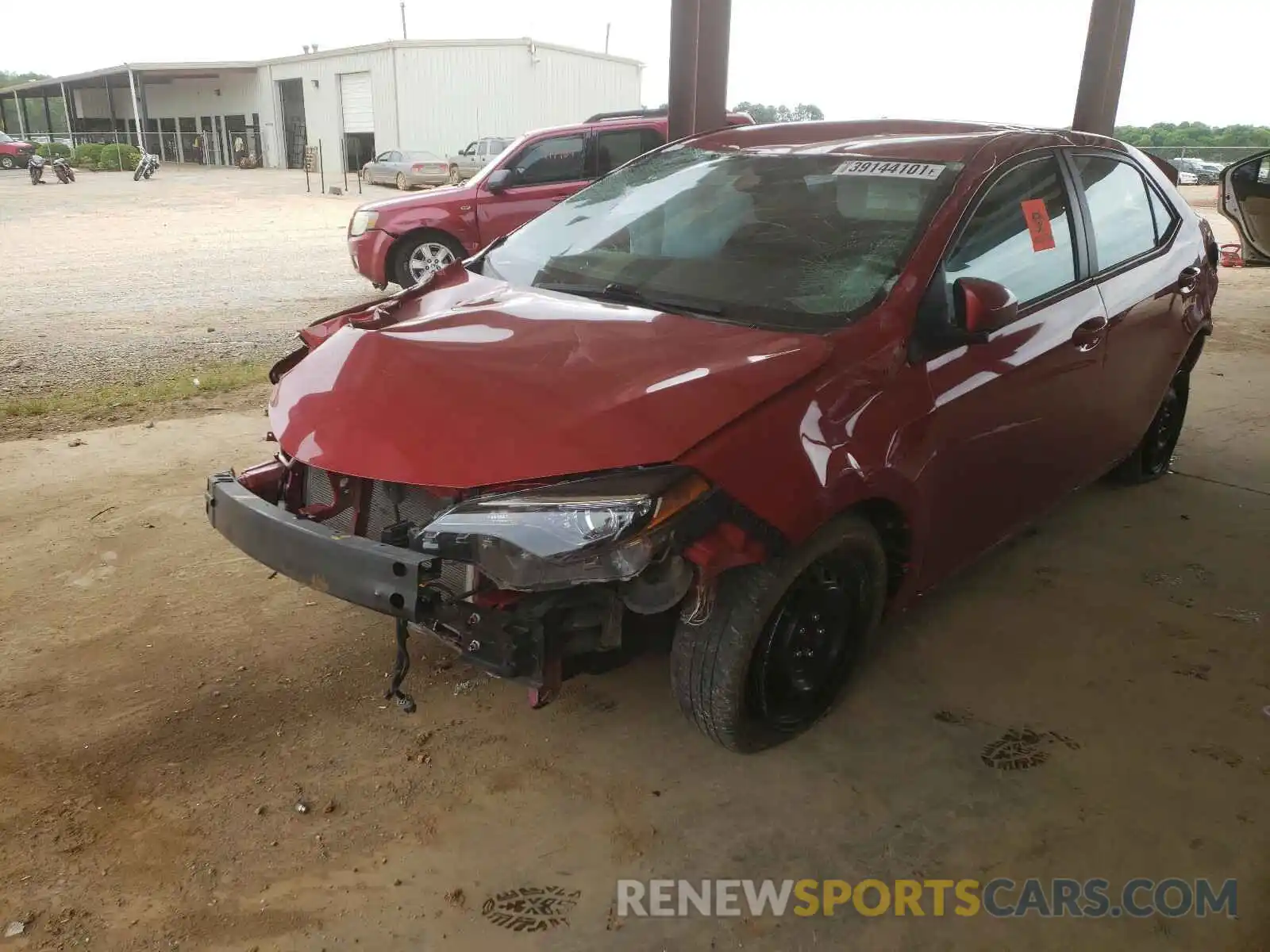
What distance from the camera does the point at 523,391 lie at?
7.25ft

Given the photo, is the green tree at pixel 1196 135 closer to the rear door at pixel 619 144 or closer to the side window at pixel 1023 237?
the rear door at pixel 619 144

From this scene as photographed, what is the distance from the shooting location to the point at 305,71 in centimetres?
3403

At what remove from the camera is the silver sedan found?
76.9 feet

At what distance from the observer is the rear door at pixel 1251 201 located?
7.80 m

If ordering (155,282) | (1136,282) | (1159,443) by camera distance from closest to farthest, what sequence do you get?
(1136,282) → (1159,443) → (155,282)

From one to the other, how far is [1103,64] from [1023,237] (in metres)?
5.86

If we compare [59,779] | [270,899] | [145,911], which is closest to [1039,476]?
[270,899]

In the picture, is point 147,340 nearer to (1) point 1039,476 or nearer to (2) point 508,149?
(2) point 508,149

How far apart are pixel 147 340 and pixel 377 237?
2.21m

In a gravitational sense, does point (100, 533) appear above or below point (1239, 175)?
below

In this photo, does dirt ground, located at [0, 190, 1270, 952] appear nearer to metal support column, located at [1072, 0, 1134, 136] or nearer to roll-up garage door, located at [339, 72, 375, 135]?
metal support column, located at [1072, 0, 1134, 136]

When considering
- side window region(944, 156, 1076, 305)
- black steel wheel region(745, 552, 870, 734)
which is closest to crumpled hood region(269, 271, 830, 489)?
black steel wheel region(745, 552, 870, 734)

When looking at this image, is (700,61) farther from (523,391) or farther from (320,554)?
(320,554)

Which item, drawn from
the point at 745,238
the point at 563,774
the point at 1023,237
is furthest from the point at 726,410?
the point at 1023,237
